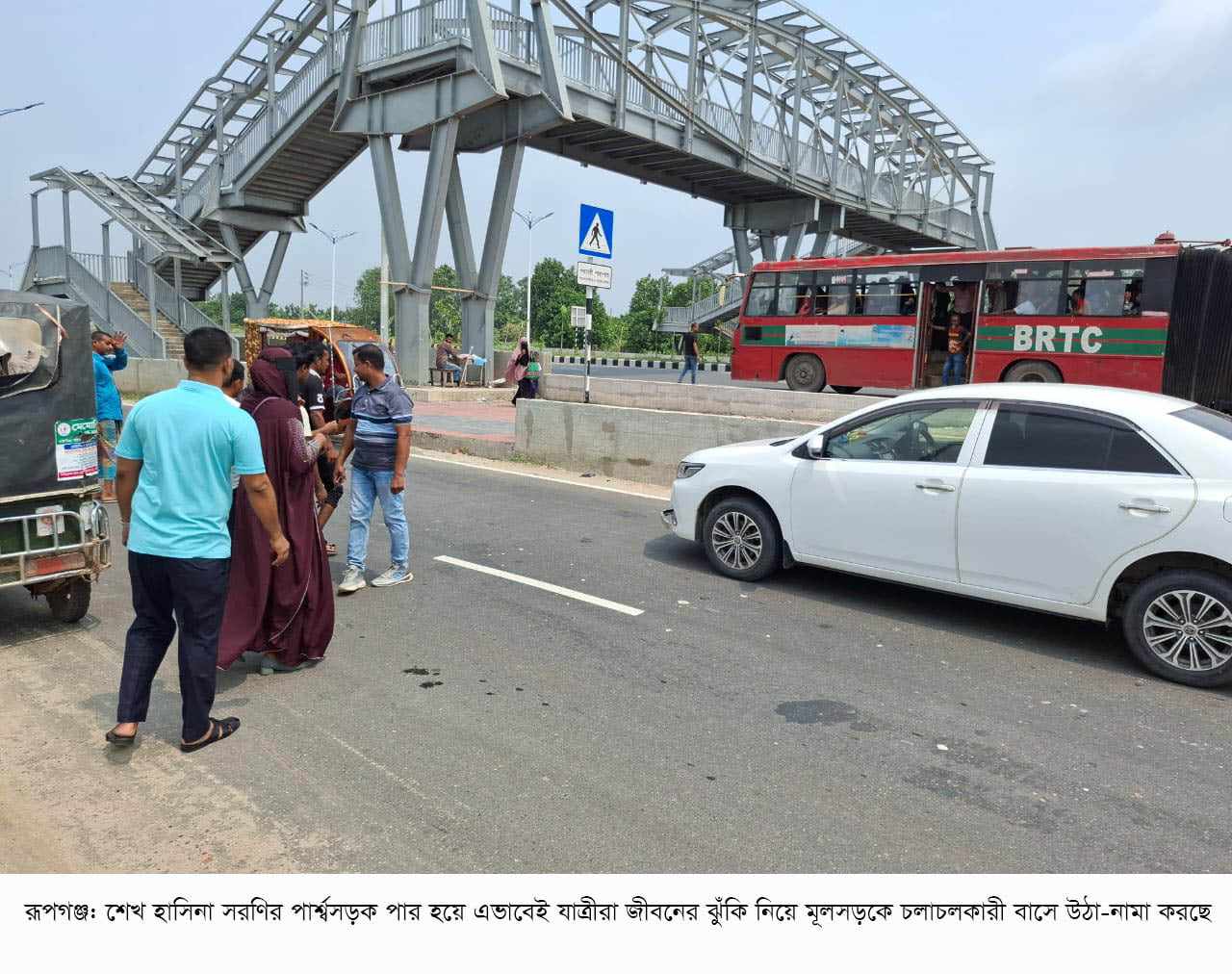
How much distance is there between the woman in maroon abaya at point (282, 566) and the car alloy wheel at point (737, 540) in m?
2.97

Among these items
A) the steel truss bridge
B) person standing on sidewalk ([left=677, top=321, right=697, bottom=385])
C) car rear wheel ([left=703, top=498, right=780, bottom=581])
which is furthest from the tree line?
car rear wheel ([left=703, top=498, right=780, bottom=581])

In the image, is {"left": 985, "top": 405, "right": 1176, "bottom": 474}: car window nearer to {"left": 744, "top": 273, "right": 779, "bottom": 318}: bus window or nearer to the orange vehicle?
the orange vehicle

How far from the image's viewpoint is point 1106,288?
45.8 feet

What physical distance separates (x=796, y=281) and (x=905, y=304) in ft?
8.18

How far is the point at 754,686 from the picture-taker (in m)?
4.43

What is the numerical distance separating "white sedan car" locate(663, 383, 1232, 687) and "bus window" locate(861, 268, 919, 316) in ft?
36.9

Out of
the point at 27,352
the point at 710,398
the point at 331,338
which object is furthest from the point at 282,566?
the point at 331,338

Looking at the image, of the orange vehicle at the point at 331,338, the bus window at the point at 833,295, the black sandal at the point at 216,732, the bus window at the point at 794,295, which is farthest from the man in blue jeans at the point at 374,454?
the bus window at the point at 794,295

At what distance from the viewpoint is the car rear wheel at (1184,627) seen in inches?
174

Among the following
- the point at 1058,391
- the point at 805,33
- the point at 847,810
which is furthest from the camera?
the point at 805,33

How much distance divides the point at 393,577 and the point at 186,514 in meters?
2.72

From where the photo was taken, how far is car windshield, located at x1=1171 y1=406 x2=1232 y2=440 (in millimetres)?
4773
